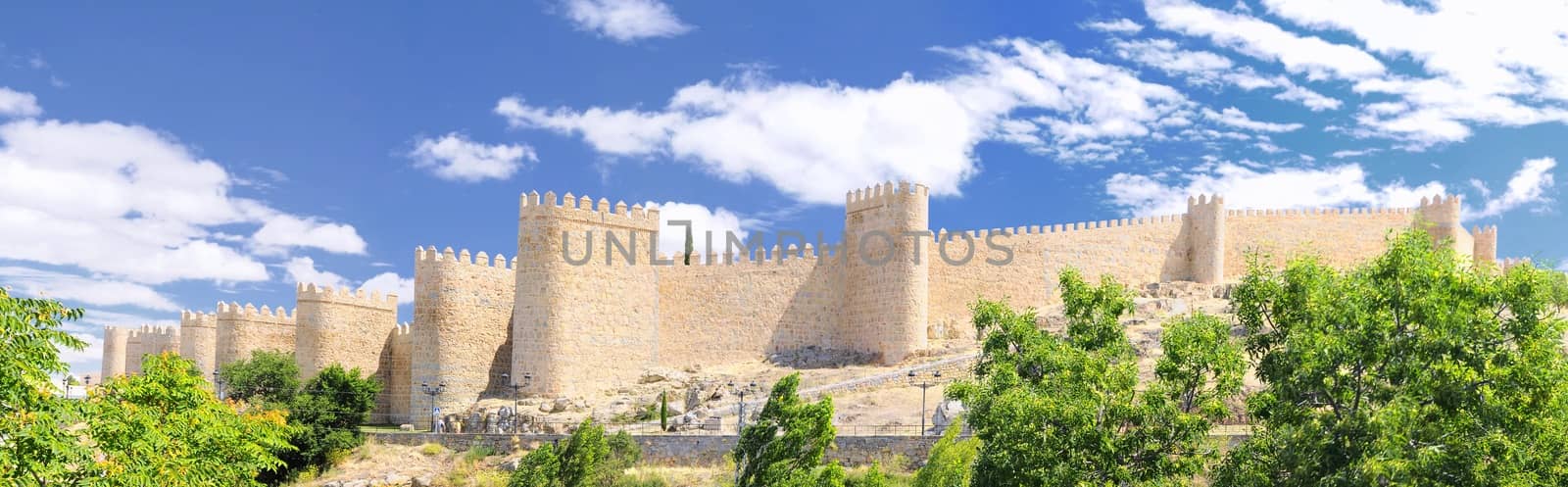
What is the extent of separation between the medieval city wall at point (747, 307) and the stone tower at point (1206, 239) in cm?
1237

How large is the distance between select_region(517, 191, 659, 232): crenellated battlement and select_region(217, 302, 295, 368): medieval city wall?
36.6ft

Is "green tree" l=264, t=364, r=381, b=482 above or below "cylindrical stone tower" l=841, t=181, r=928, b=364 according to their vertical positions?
below

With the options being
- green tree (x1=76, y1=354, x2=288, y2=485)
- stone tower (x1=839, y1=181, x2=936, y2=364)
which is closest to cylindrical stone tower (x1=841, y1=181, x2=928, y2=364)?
stone tower (x1=839, y1=181, x2=936, y2=364)

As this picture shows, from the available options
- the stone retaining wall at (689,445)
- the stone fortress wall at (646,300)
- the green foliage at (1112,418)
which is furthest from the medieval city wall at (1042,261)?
the green foliage at (1112,418)

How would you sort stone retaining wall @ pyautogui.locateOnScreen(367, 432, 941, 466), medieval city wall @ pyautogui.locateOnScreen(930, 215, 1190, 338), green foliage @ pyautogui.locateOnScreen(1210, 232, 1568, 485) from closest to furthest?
green foliage @ pyautogui.locateOnScreen(1210, 232, 1568, 485) < stone retaining wall @ pyautogui.locateOnScreen(367, 432, 941, 466) < medieval city wall @ pyautogui.locateOnScreen(930, 215, 1190, 338)

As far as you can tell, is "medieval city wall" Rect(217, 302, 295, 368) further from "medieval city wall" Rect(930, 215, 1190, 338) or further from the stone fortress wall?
"medieval city wall" Rect(930, 215, 1190, 338)

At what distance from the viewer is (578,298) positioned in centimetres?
3509

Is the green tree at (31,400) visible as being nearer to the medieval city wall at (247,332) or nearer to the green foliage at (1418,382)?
the green foliage at (1418,382)

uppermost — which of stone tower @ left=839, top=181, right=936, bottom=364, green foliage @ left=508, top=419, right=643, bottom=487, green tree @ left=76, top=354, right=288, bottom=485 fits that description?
stone tower @ left=839, top=181, right=936, bottom=364

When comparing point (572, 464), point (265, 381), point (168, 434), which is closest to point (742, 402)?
point (572, 464)

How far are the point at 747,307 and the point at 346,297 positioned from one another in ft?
39.9

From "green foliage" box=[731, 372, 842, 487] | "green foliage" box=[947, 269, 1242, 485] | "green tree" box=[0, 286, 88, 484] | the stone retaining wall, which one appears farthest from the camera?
the stone retaining wall

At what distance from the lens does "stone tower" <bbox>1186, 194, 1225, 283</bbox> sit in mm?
42688

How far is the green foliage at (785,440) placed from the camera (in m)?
23.1
